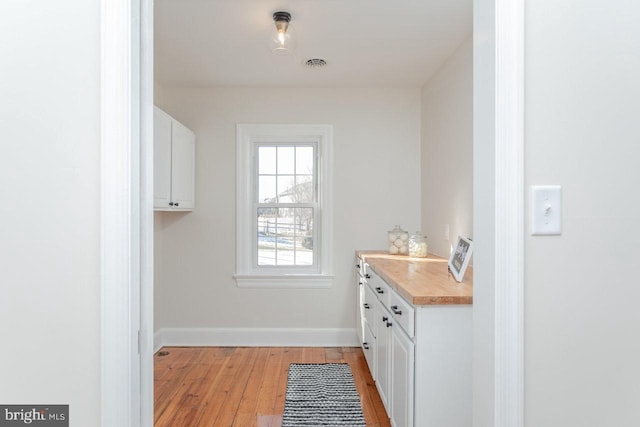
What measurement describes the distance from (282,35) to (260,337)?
2.70 metres

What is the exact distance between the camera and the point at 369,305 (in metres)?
3.04

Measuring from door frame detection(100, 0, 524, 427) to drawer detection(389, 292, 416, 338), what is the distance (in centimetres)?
89

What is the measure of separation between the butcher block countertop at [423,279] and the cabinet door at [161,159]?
1.62 m

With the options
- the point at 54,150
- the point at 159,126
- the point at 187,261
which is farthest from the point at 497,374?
the point at 187,261

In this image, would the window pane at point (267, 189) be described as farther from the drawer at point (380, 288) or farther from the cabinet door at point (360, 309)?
the drawer at point (380, 288)

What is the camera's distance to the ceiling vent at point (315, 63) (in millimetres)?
3246

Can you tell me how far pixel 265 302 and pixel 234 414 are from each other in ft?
4.84

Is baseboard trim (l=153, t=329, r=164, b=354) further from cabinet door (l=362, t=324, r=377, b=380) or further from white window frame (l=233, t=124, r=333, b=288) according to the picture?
cabinet door (l=362, t=324, r=377, b=380)

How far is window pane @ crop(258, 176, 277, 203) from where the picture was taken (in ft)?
13.3

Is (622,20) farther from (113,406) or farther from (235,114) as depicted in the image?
(235,114)

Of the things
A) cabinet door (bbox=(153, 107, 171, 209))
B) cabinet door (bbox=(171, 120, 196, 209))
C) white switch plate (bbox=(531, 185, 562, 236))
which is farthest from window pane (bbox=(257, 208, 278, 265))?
white switch plate (bbox=(531, 185, 562, 236))

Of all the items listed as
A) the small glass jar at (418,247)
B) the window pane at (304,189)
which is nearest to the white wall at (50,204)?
the small glass jar at (418,247)

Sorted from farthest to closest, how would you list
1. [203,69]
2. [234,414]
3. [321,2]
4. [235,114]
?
[235,114] < [203,69] < [234,414] < [321,2]

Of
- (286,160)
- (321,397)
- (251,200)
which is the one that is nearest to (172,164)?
(251,200)
